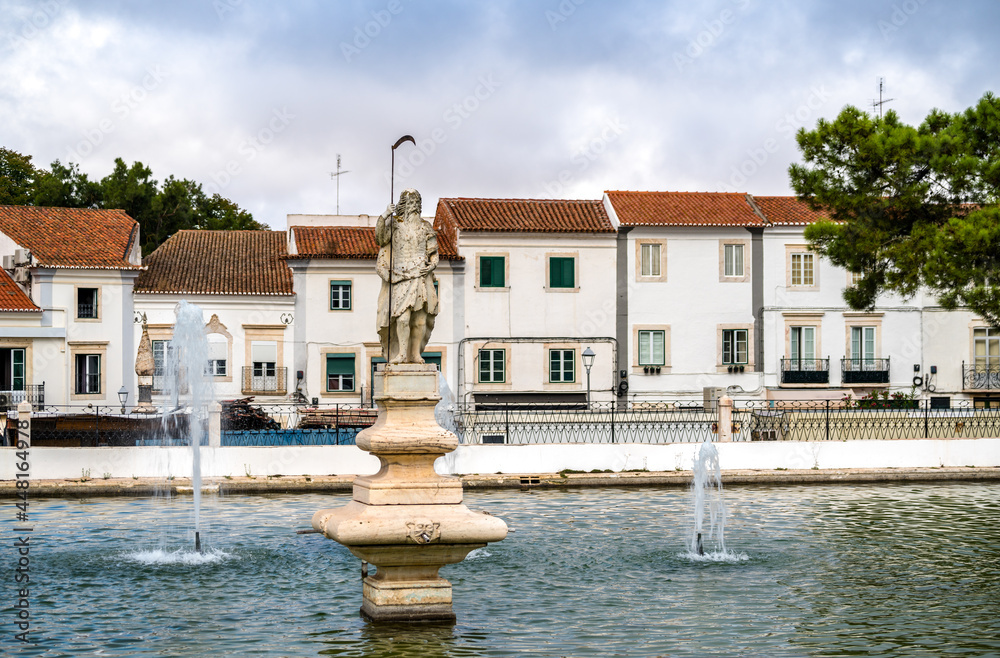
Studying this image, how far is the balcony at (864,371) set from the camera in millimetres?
42469

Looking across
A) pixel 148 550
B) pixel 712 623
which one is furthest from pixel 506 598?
pixel 148 550

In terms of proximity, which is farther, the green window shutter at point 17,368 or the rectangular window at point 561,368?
the rectangular window at point 561,368

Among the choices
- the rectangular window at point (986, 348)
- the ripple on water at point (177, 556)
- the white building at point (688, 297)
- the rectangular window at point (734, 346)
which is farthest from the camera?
the rectangular window at point (986, 348)

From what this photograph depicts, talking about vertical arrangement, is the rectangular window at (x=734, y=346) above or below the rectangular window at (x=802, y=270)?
below

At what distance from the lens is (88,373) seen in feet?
127

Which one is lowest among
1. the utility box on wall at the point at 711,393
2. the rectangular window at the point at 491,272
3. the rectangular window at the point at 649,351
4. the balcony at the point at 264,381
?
the utility box on wall at the point at 711,393

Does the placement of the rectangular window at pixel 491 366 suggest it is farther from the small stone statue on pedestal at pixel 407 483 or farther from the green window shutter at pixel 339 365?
the small stone statue on pedestal at pixel 407 483

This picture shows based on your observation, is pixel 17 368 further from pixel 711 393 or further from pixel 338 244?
pixel 711 393

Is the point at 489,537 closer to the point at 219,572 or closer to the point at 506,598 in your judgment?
the point at 506,598

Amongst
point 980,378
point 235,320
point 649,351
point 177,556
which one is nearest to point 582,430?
point 649,351

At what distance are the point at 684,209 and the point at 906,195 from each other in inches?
405

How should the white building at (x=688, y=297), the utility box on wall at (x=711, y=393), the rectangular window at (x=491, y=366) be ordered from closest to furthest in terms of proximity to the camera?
the rectangular window at (x=491, y=366) → the utility box on wall at (x=711, y=393) → the white building at (x=688, y=297)

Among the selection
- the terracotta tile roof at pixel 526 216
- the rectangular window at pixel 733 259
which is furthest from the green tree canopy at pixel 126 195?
the rectangular window at pixel 733 259

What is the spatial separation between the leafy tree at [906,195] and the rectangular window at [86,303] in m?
22.4
